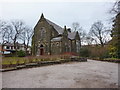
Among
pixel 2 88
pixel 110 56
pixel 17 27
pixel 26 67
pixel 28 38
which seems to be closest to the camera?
pixel 2 88

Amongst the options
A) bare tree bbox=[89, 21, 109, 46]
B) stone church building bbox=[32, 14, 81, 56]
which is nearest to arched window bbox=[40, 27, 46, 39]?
stone church building bbox=[32, 14, 81, 56]

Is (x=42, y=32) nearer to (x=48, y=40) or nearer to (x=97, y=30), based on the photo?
(x=48, y=40)

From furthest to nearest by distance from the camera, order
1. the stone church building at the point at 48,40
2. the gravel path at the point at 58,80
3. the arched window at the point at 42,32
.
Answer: the arched window at the point at 42,32
the stone church building at the point at 48,40
the gravel path at the point at 58,80

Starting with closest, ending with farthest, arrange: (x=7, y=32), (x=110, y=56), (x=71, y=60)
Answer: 1. (x=71, y=60)
2. (x=110, y=56)
3. (x=7, y=32)

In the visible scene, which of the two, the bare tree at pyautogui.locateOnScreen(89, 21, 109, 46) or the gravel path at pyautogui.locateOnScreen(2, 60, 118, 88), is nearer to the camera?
the gravel path at pyautogui.locateOnScreen(2, 60, 118, 88)

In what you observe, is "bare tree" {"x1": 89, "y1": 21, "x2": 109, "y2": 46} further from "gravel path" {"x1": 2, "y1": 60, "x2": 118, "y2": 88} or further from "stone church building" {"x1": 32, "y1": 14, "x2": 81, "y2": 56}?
"gravel path" {"x1": 2, "y1": 60, "x2": 118, "y2": 88}

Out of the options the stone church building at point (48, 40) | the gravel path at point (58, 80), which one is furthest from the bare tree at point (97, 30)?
the gravel path at point (58, 80)

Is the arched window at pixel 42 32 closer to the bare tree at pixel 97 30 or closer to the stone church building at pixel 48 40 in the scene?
the stone church building at pixel 48 40

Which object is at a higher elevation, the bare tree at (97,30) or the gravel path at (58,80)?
the bare tree at (97,30)

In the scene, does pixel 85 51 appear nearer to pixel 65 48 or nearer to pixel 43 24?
pixel 65 48

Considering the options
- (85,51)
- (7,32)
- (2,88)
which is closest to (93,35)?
(85,51)

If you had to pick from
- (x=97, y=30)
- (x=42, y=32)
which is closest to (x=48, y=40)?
(x=42, y=32)

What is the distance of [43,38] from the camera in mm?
38656

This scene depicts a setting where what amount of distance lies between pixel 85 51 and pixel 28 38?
2955cm
